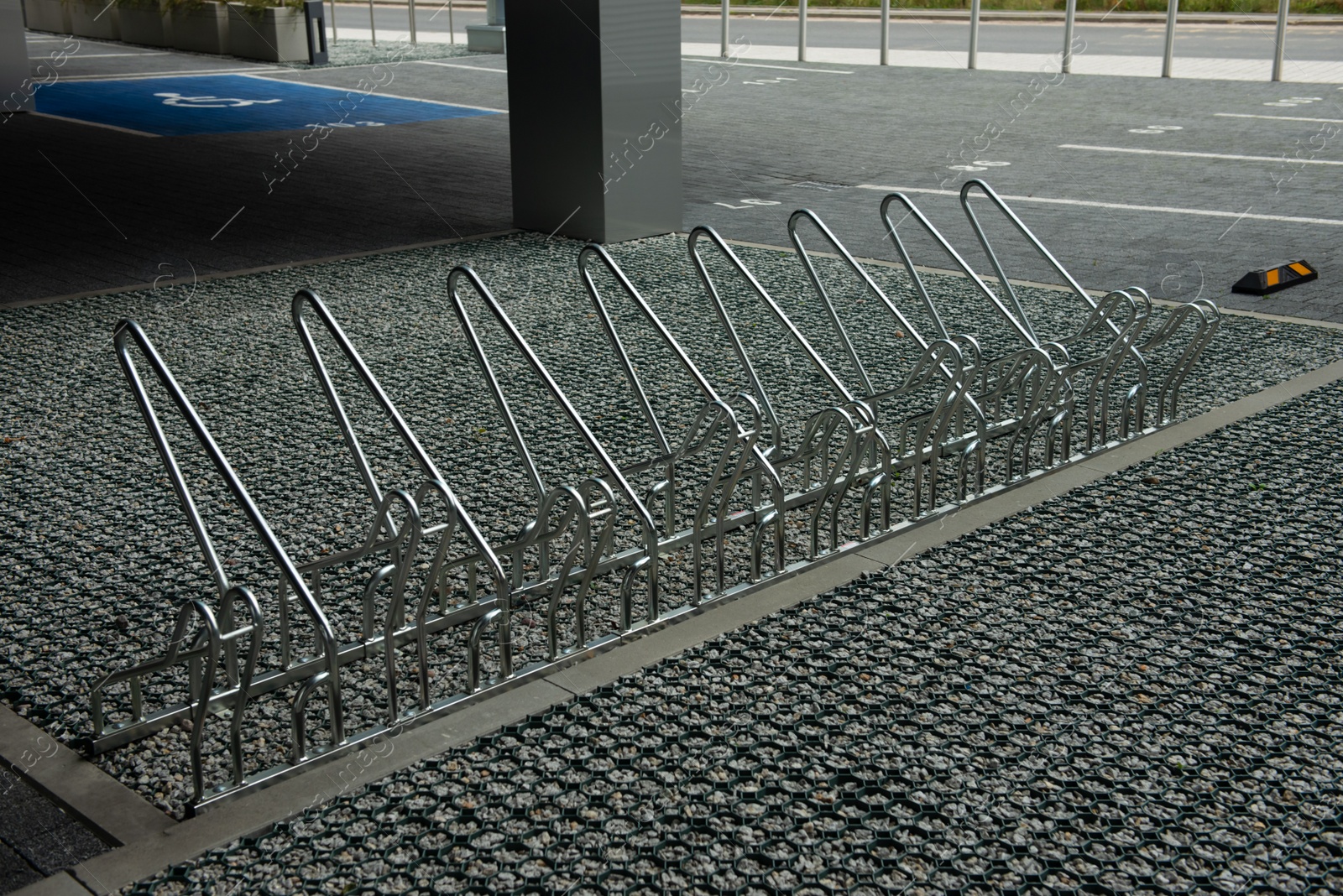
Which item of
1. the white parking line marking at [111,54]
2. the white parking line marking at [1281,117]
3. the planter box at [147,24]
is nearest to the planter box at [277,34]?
the white parking line marking at [111,54]

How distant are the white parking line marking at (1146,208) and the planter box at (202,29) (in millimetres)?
15459

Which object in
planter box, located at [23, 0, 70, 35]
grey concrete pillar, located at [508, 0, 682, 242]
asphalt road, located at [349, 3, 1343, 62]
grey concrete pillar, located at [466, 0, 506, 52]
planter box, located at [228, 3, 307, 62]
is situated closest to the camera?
grey concrete pillar, located at [508, 0, 682, 242]

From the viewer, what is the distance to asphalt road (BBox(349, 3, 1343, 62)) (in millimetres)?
19000

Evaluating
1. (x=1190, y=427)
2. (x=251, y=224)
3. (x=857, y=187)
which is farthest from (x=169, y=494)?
(x=857, y=187)

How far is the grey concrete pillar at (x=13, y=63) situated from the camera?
15453 millimetres

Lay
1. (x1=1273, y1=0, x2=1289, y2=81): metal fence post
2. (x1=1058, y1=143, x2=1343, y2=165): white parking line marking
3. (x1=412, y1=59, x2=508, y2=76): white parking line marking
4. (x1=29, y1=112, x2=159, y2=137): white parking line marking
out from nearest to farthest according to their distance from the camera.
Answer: (x1=1058, y1=143, x2=1343, y2=165): white parking line marking → (x1=29, y1=112, x2=159, y2=137): white parking line marking → (x1=1273, y1=0, x2=1289, y2=81): metal fence post → (x1=412, y1=59, x2=508, y2=76): white parking line marking

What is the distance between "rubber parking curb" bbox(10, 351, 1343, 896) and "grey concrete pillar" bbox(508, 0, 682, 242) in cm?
447

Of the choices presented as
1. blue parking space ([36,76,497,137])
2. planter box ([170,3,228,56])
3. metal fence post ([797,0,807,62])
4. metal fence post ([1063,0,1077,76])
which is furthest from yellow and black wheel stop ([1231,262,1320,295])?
planter box ([170,3,228,56])

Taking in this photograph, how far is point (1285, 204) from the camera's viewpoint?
965 cm

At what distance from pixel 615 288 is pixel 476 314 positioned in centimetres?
85

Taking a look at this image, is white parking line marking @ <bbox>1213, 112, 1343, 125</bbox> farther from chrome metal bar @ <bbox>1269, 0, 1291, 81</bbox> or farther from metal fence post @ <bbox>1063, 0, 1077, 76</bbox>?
metal fence post @ <bbox>1063, 0, 1077, 76</bbox>

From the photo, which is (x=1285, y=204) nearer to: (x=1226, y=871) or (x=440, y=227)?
(x=440, y=227)

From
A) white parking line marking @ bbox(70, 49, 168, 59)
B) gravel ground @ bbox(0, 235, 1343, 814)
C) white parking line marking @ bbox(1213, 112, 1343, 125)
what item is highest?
white parking line marking @ bbox(70, 49, 168, 59)

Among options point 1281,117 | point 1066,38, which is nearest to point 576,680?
point 1281,117
